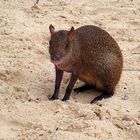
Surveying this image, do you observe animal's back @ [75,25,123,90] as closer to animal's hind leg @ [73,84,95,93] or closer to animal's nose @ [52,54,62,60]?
animal's hind leg @ [73,84,95,93]

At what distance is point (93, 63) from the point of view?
4.84 meters

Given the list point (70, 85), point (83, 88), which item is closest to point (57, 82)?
point (70, 85)

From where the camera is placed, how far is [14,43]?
581 cm

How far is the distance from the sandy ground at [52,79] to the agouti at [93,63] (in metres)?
0.12

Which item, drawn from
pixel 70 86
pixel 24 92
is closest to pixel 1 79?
pixel 24 92

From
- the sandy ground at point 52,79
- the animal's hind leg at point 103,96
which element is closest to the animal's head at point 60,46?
the sandy ground at point 52,79

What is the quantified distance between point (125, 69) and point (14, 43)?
137 cm

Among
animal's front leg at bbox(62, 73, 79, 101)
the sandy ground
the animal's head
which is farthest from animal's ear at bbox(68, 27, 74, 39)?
the sandy ground

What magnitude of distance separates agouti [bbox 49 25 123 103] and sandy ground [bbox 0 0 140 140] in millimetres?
125

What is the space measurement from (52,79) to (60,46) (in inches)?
33.2

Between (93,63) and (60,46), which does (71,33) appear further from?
(93,63)

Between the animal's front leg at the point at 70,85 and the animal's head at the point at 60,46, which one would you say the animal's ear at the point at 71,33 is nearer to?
the animal's head at the point at 60,46

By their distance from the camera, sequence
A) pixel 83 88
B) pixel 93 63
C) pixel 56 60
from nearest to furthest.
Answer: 1. pixel 56 60
2. pixel 93 63
3. pixel 83 88

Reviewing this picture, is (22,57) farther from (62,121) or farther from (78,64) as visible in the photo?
(62,121)
